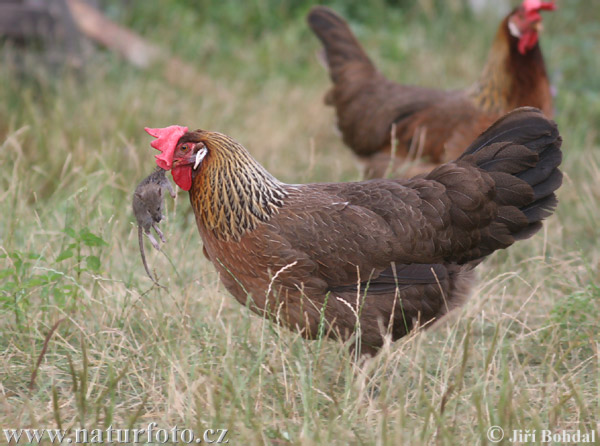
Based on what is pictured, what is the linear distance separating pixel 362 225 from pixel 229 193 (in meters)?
0.62

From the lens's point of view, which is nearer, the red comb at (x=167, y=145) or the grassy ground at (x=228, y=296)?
the grassy ground at (x=228, y=296)

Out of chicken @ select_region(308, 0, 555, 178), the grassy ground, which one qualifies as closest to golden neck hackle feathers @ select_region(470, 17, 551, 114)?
chicken @ select_region(308, 0, 555, 178)

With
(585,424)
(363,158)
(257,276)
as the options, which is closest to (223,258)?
(257,276)

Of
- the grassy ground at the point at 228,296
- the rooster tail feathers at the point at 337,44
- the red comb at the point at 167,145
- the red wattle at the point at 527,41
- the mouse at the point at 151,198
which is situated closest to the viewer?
the grassy ground at the point at 228,296

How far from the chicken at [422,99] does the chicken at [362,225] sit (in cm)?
138

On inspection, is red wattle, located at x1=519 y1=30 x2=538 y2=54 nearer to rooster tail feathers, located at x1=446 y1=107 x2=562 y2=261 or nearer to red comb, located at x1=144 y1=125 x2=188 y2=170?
rooster tail feathers, located at x1=446 y1=107 x2=562 y2=261

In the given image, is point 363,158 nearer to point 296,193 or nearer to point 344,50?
point 344,50

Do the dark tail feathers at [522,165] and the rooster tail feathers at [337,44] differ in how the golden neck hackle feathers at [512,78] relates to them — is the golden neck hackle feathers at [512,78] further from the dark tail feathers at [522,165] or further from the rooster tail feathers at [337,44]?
the dark tail feathers at [522,165]

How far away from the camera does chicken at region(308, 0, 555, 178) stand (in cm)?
497

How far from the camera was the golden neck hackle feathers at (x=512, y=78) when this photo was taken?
4957mm

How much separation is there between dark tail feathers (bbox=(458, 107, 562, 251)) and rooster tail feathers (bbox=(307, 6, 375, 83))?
2.75 meters

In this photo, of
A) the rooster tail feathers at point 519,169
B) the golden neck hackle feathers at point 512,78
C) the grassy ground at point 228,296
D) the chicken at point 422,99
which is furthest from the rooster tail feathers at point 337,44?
the rooster tail feathers at point 519,169

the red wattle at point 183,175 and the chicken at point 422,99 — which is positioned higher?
the chicken at point 422,99

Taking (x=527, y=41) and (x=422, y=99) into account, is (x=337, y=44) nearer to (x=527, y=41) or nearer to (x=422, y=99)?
(x=422, y=99)
